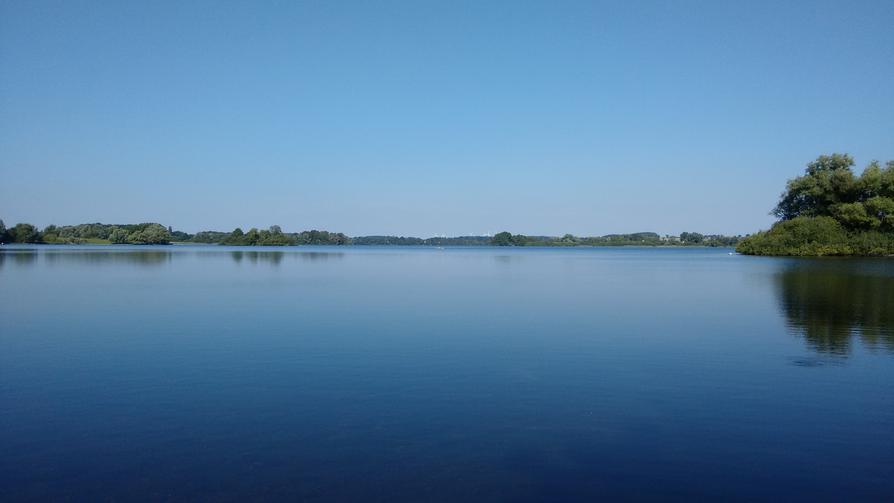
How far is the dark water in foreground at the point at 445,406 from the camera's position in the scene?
632cm

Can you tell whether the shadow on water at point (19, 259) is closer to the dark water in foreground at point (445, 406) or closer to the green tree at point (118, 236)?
the dark water in foreground at point (445, 406)

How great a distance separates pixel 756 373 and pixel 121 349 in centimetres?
1283

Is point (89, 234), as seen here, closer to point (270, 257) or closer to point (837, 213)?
point (270, 257)

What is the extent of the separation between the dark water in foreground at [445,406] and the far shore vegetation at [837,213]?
5665 centimetres

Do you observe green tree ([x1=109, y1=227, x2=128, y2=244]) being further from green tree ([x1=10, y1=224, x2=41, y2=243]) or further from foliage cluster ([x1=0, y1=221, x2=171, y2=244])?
green tree ([x1=10, y1=224, x2=41, y2=243])

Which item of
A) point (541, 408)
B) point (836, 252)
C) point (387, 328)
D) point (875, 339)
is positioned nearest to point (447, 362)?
point (541, 408)

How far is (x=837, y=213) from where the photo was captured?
68.1 metres

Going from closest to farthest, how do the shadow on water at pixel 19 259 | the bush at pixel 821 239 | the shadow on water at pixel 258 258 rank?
the shadow on water at pixel 19 259 < the shadow on water at pixel 258 258 < the bush at pixel 821 239

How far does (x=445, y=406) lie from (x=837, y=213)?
73.4m

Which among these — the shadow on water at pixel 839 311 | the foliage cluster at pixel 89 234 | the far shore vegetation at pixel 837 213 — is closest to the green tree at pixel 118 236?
the foliage cluster at pixel 89 234

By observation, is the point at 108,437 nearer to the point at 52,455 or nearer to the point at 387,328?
the point at 52,455

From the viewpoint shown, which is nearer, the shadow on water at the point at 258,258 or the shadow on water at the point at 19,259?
the shadow on water at the point at 19,259

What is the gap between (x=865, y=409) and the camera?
894 cm

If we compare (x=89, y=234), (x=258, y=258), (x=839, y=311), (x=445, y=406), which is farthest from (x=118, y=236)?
(x=445, y=406)
